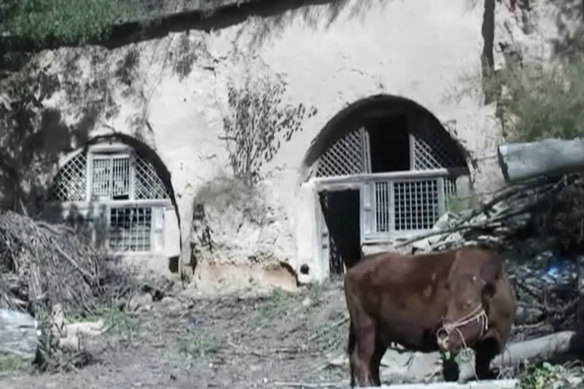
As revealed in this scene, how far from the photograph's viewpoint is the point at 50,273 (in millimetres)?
16016

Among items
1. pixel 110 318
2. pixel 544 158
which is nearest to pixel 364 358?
pixel 544 158

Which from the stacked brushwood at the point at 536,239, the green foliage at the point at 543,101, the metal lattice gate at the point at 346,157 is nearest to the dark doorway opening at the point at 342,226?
the metal lattice gate at the point at 346,157

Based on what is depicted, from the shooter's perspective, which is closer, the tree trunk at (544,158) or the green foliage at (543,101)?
the tree trunk at (544,158)

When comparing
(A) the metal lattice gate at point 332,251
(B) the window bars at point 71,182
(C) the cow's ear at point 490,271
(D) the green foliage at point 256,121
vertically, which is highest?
(D) the green foliage at point 256,121

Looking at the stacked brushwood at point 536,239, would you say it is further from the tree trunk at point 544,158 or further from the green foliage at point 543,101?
the tree trunk at point 544,158

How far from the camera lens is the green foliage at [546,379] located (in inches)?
335

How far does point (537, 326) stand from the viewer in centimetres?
1135

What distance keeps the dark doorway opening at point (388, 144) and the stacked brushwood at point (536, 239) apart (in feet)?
11.5

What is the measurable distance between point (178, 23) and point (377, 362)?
33.0ft

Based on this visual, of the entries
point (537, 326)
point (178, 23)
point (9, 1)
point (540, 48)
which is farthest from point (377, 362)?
point (178, 23)

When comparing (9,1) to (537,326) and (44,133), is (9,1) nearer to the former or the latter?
(44,133)

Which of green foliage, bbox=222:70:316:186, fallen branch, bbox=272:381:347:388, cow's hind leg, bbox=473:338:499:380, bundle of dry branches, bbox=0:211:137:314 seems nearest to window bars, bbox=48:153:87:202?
bundle of dry branches, bbox=0:211:137:314

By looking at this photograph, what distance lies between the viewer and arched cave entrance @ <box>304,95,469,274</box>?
→ 17.2 meters

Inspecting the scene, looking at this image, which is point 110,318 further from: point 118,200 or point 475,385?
point 475,385
